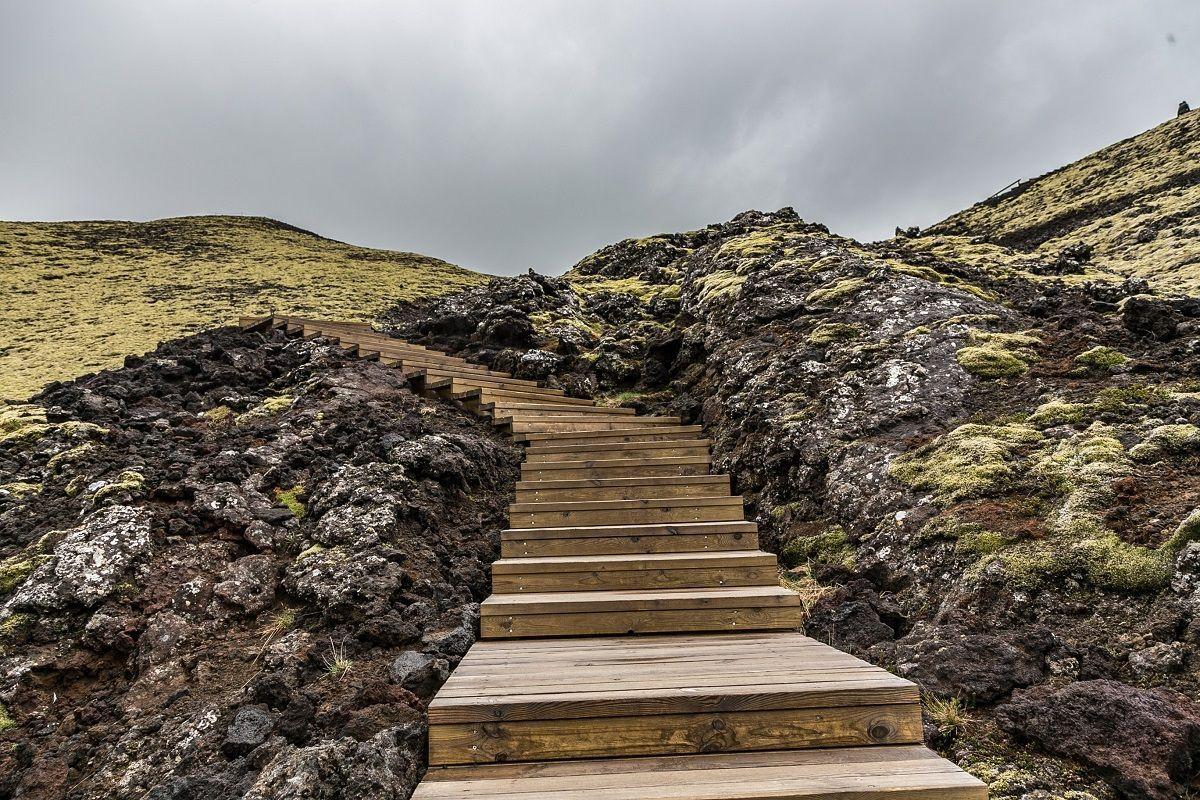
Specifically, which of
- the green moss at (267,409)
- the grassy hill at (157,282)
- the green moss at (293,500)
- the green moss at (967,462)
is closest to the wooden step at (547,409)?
the green moss at (267,409)

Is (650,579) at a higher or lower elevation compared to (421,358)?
lower

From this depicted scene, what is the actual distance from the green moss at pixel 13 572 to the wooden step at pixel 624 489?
411 cm

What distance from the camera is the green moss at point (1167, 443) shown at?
14.8 ft

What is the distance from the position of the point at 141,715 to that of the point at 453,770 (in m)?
2.57

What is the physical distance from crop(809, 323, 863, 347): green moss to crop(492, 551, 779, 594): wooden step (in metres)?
4.17

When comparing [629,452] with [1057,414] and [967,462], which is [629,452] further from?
[1057,414]

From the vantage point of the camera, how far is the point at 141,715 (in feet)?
12.7

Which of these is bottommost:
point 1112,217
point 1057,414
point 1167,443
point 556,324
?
point 1167,443

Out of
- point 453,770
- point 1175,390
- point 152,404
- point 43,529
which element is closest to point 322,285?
point 152,404

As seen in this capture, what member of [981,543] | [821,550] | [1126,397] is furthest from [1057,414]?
[821,550]

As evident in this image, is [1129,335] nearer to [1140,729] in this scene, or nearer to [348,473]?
[1140,729]

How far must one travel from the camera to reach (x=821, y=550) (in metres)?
5.55

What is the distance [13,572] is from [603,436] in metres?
5.86

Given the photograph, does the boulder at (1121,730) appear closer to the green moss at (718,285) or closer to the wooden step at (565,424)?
the wooden step at (565,424)
